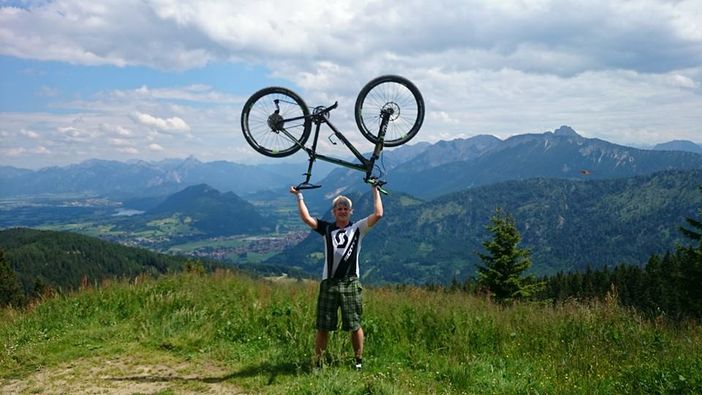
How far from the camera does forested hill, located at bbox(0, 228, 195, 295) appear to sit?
133m

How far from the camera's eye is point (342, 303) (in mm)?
7273

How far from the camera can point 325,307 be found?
24.1 feet

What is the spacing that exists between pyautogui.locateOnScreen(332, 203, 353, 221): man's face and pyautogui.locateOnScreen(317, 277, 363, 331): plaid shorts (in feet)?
3.21

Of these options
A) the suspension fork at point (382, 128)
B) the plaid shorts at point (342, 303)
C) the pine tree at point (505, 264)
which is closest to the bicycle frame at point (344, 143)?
the suspension fork at point (382, 128)

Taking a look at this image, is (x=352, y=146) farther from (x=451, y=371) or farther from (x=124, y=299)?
(x=124, y=299)

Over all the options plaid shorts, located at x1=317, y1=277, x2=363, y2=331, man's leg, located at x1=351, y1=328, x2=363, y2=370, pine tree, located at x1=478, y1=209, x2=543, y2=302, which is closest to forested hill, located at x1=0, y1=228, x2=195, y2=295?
pine tree, located at x1=478, y1=209, x2=543, y2=302

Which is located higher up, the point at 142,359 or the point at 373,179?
the point at 373,179

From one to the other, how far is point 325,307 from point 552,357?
12.9ft

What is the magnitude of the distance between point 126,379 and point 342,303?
3.53m

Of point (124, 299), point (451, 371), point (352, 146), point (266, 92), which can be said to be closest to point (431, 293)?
point (451, 371)

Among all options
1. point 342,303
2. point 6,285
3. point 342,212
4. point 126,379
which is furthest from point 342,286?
point 6,285

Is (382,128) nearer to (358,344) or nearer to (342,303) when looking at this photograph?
(342,303)

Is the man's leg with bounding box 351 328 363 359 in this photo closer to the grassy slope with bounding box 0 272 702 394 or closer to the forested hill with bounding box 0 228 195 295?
the grassy slope with bounding box 0 272 702 394

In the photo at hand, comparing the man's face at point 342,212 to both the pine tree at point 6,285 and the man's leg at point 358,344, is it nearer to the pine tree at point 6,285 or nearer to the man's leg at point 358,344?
the man's leg at point 358,344
